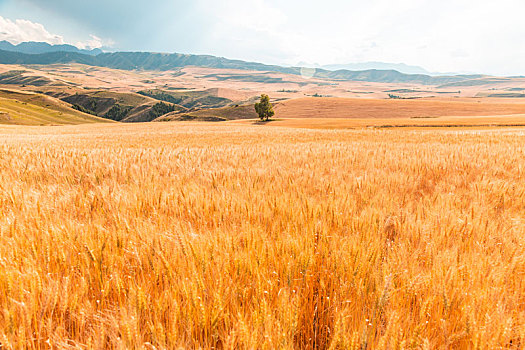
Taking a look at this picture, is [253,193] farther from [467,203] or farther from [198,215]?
[467,203]

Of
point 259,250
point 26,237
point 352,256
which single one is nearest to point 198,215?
point 259,250

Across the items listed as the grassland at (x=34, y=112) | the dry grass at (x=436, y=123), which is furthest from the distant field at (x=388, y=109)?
the grassland at (x=34, y=112)

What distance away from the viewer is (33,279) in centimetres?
113

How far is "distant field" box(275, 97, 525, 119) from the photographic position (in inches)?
3634

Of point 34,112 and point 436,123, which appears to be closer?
point 436,123

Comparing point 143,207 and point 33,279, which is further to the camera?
point 143,207

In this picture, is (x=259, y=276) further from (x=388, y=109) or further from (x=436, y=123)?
(x=388, y=109)

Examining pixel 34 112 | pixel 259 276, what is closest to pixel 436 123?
pixel 259 276

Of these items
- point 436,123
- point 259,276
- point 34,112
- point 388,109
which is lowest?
point 259,276

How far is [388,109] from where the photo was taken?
100500 mm

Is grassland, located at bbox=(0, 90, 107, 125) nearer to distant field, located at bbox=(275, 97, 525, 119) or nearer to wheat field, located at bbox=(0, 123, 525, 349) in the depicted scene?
distant field, located at bbox=(275, 97, 525, 119)

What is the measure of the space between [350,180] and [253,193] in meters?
1.41

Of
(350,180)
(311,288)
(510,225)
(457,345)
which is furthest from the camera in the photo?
(350,180)

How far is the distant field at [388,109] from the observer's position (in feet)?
303
